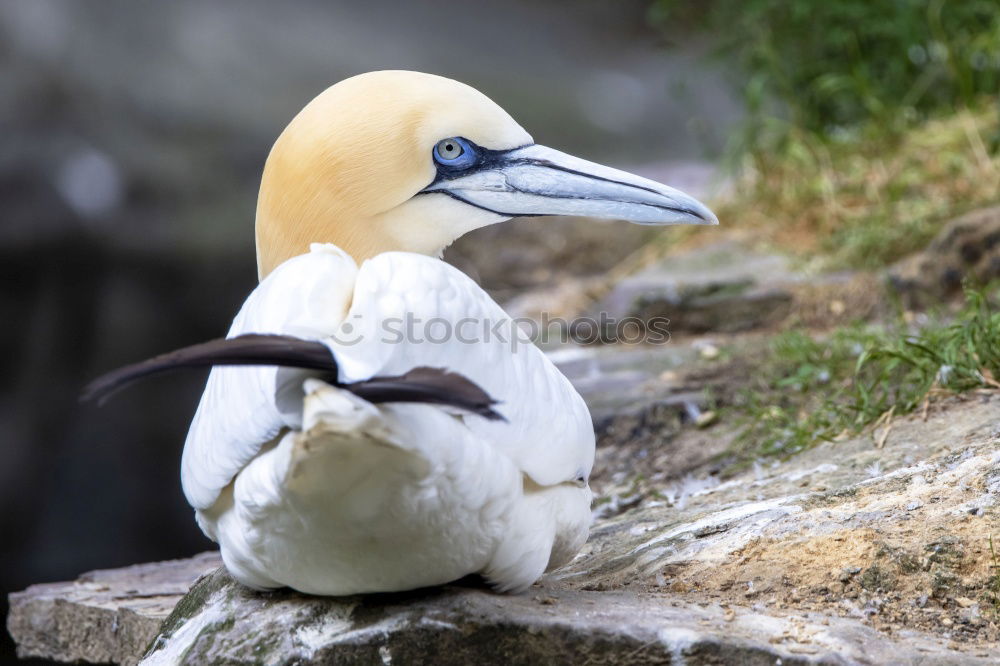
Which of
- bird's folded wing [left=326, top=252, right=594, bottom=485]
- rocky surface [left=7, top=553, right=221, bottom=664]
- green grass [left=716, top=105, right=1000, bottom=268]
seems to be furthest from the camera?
green grass [left=716, top=105, right=1000, bottom=268]

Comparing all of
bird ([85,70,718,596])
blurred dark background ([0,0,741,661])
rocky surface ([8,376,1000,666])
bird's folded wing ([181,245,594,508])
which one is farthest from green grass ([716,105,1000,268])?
bird's folded wing ([181,245,594,508])

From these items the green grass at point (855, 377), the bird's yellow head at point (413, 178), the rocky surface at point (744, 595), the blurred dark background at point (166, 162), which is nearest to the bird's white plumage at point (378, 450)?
the rocky surface at point (744, 595)

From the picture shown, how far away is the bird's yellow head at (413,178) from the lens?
293cm

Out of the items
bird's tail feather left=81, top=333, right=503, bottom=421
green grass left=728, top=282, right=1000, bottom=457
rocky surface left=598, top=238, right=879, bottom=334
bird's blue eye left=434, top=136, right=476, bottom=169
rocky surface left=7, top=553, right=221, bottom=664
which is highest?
bird's blue eye left=434, top=136, right=476, bottom=169

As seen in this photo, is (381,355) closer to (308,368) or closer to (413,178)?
(308,368)

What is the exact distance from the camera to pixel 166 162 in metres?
12.8

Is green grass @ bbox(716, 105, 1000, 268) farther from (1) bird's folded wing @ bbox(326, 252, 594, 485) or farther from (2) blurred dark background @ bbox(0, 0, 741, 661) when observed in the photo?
(1) bird's folded wing @ bbox(326, 252, 594, 485)

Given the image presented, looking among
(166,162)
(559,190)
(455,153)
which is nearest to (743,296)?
(559,190)

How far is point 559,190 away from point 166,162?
1052cm

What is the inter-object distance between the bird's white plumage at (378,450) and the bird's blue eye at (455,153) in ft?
2.10

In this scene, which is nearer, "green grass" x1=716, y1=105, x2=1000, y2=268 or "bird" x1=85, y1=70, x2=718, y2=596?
"bird" x1=85, y1=70, x2=718, y2=596

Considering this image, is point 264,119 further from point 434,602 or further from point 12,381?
point 434,602

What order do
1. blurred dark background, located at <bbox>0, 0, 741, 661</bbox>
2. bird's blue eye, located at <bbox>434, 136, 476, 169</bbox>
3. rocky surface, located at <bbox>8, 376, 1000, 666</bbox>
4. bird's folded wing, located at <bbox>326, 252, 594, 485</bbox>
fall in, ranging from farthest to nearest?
blurred dark background, located at <bbox>0, 0, 741, 661</bbox> < bird's blue eye, located at <bbox>434, 136, 476, 169</bbox> < rocky surface, located at <bbox>8, 376, 1000, 666</bbox> < bird's folded wing, located at <bbox>326, 252, 594, 485</bbox>

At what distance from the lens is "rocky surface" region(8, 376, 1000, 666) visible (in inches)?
90.7
